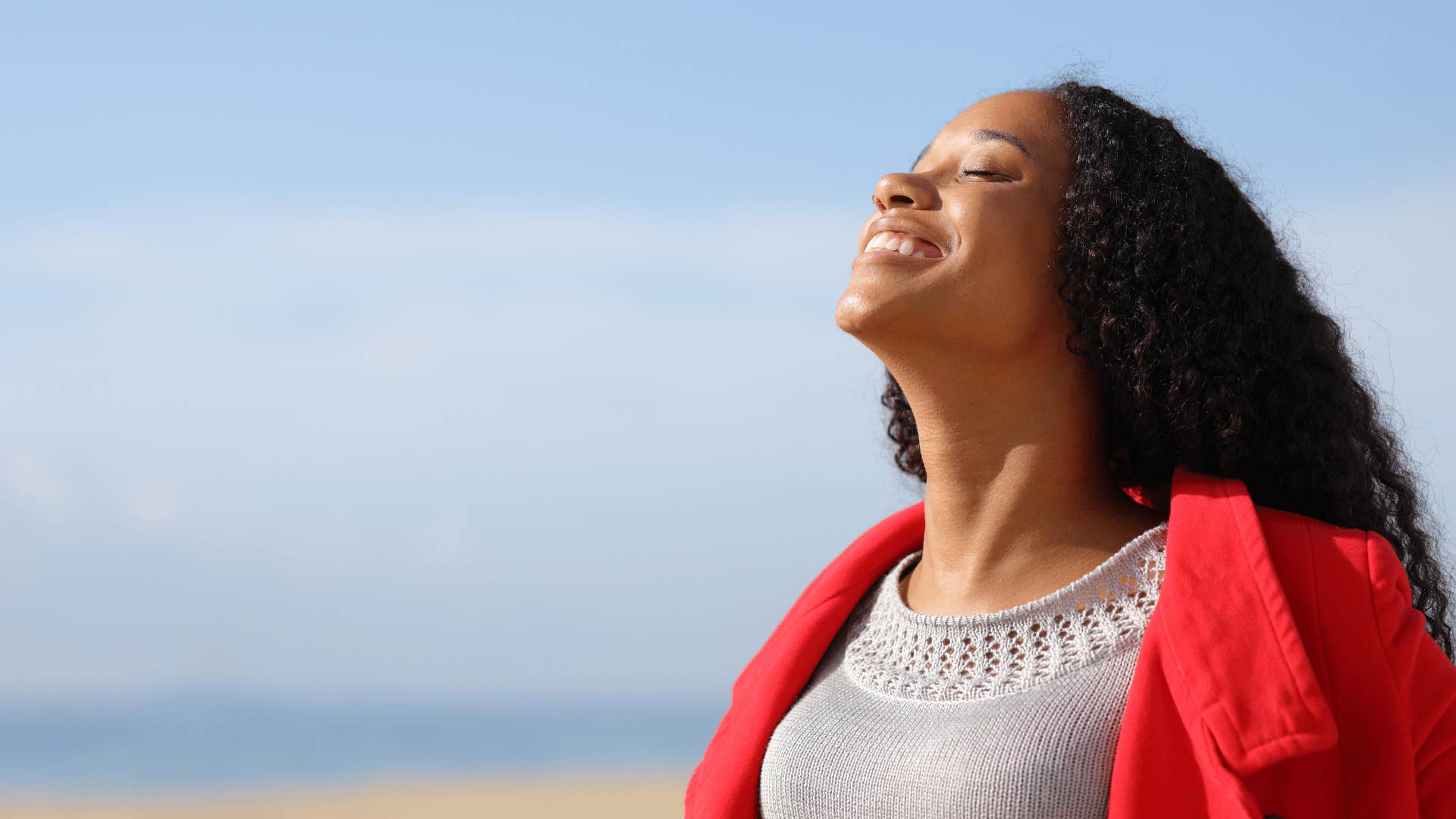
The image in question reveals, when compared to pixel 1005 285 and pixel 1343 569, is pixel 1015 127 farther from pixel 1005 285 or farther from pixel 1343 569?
pixel 1343 569

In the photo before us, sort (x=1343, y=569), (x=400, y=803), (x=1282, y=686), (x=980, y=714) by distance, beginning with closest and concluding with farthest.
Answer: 1. (x=1282, y=686)
2. (x=1343, y=569)
3. (x=980, y=714)
4. (x=400, y=803)

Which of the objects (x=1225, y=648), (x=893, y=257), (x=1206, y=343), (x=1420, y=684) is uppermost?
(x=893, y=257)

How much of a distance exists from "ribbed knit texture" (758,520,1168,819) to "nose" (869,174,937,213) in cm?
71

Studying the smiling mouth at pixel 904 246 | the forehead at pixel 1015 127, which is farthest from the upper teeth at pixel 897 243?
the forehead at pixel 1015 127

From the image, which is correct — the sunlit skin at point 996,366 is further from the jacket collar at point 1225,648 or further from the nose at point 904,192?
the jacket collar at point 1225,648

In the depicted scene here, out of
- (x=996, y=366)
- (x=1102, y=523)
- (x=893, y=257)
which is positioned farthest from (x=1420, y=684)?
(x=893, y=257)

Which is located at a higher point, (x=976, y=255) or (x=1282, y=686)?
(x=976, y=255)

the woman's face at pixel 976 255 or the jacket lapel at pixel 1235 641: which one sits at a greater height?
the woman's face at pixel 976 255

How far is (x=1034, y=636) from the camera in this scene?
234cm

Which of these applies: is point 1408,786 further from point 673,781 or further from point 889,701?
point 673,781

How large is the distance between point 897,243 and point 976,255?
0.16m

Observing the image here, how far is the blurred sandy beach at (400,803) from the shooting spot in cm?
1404

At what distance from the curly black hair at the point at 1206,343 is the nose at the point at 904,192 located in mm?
251

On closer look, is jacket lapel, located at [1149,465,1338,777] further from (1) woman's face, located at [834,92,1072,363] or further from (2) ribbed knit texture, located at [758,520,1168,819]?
(1) woman's face, located at [834,92,1072,363]
